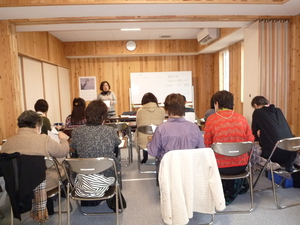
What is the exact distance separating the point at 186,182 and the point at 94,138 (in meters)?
0.89

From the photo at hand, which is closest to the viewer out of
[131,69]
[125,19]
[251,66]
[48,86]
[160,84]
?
[125,19]

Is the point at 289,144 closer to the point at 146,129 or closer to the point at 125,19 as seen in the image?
the point at 146,129

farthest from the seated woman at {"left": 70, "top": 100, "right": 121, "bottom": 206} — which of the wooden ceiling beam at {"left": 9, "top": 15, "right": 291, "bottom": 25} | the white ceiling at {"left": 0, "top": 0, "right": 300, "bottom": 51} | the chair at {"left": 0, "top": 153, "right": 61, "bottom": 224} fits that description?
the wooden ceiling beam at {"left": 9, "top": 15, "right": 291, "bottom": 25}

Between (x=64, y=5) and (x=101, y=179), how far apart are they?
7.68ft

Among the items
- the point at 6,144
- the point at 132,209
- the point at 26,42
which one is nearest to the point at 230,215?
the point at 132,209

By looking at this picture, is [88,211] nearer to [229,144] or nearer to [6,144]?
[6,144]

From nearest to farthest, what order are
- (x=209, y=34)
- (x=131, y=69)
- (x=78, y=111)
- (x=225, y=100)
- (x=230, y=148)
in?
(x=230, y=148) → (x=225, y=100) → (x=78, y=111) → (x=209, y=34) → (x=131, y=69)

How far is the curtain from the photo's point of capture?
382 cm

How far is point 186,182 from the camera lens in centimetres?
185

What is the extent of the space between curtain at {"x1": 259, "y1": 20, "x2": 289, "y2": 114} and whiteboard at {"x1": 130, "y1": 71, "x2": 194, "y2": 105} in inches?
133

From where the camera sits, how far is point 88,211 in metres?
2.47

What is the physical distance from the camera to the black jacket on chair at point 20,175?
69.7 inches

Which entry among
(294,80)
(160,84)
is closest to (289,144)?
(294,80)

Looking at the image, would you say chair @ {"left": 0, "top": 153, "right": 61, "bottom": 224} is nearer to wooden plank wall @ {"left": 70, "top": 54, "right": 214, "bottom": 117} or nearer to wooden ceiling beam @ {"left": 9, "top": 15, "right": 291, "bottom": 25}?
wooden ceiling beam @ {"left": 9, "top": 15, "right": 291, "bottom": 25}
